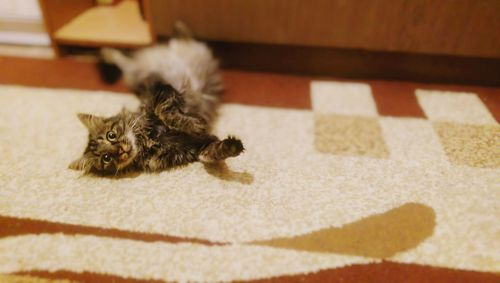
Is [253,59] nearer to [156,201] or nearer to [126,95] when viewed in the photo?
[126,95]

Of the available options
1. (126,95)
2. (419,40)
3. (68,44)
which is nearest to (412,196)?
(419,40)

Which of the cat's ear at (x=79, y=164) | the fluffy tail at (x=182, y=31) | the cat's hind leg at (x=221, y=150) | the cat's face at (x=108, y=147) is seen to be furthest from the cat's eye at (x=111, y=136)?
the fluffy tail at (x=182, y=31)

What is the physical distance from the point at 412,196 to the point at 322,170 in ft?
0.96

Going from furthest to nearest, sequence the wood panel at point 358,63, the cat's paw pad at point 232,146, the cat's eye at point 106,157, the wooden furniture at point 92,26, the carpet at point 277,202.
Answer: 1. the wooden furniture at point 92,26
2. the wood panel at point 358,63
3. the cat's eye at point 106,157
4. the cat's paw pad at point 232,146
5. the carpet at point 277,202

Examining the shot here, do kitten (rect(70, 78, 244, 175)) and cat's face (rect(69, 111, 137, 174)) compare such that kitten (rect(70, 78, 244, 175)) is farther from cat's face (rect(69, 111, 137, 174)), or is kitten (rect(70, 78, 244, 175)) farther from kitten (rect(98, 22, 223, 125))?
kitten (rect(98, 22, 223, 125))

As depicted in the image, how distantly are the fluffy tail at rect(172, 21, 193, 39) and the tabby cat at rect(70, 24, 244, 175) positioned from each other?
0.16 m

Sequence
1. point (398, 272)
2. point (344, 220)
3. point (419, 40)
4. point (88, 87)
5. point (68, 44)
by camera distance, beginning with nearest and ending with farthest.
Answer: point (398, 272)
point (344, 220)
point (419, 40)
point (88, 87)
point (68, 44)

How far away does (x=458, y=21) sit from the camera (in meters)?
1.47

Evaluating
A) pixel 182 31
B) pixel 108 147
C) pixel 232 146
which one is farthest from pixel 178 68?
pixel 232 146

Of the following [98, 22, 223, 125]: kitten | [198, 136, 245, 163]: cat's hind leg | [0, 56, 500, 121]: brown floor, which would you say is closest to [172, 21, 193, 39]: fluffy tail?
[98, 22, 223, 125]: kitten

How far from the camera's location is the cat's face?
3.76ft

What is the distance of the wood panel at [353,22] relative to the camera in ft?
4.81

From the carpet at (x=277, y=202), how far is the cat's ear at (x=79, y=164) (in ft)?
0.07

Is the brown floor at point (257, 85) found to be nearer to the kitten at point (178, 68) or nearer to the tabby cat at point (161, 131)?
the kitten at point (178, 68)
